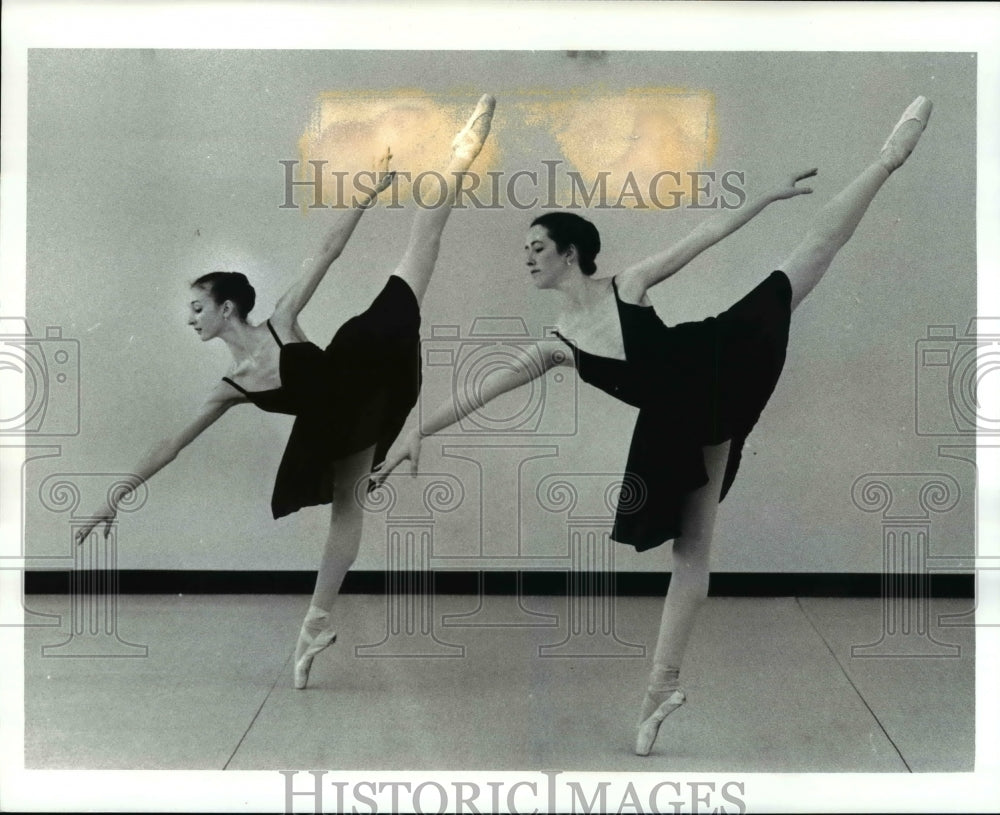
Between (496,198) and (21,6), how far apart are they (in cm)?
161

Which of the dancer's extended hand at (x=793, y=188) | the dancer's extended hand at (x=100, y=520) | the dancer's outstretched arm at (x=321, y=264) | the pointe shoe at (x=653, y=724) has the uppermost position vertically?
the dancer's extended hand at (x=793, y=188)

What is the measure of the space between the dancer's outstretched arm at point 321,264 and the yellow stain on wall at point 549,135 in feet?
0.43

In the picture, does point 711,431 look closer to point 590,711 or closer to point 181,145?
point 590,711

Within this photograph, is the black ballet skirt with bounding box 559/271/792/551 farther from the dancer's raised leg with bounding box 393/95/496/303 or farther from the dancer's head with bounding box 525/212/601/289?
the dancer's raised leg with bounding box 393/95/496/303

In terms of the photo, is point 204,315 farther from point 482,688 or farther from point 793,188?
point 793,188

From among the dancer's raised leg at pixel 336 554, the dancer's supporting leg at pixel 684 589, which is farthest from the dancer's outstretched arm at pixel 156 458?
the dancer's supporting leg at pixel 684 589

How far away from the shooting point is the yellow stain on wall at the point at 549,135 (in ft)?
15.2

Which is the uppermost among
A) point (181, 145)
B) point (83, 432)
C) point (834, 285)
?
point (181, 145)

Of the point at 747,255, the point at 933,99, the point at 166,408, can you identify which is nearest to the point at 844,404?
the point at 747,255

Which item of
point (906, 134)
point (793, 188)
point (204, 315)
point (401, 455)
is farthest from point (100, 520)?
point (906, 134)

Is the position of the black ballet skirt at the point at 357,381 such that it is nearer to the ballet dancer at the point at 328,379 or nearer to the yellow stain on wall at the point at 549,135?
the ballet dancer at the point at 328,379

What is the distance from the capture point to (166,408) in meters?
4.74

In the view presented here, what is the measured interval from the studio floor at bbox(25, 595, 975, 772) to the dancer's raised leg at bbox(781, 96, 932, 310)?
3.50 feet

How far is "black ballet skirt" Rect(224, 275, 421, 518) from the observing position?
4.66 meters
